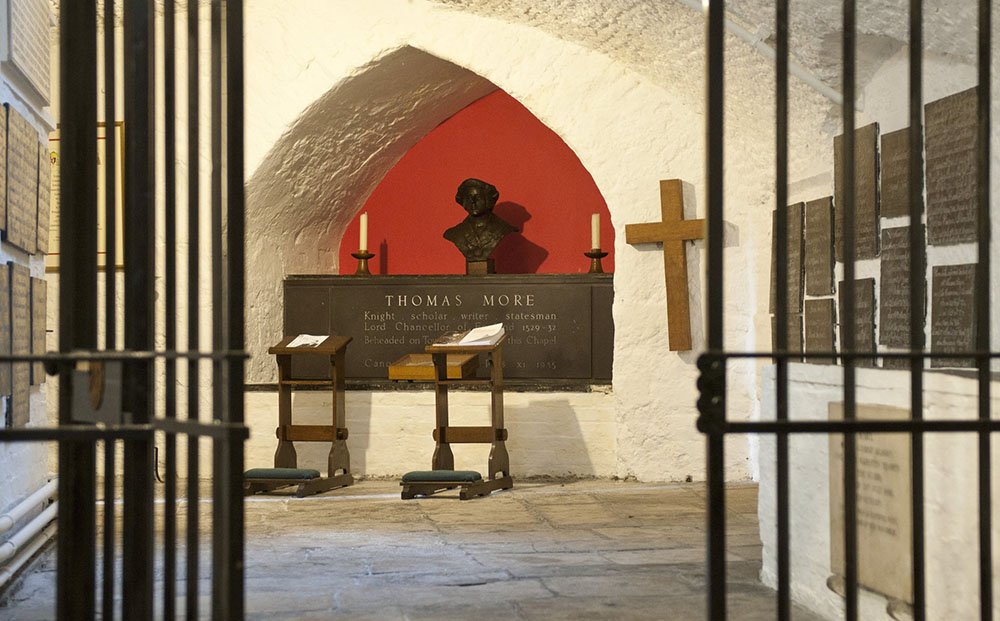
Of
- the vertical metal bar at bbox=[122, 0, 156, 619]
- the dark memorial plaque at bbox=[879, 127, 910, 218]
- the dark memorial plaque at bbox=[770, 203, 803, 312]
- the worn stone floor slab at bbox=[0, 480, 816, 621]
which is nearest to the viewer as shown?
the vertical metal bar at bbox=[122, 0, 156, 619]

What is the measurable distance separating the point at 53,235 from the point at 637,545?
407 centimetres

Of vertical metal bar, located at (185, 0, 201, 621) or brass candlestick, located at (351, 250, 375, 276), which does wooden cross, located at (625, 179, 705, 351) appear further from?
vertical metal bar, located at (185, 0, 201, 621)

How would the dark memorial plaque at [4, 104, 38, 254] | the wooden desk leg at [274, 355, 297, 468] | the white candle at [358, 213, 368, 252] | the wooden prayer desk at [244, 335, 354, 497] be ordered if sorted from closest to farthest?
the dark memorial plaque at [4, 104, 38, 254]
the wooden prayer desk at [244, 335, 354, 497]
the wooden desk leg at [274, 355, 297, 468]
the white candle at [358, 213, 368, 252]

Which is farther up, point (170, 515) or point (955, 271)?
point (955, 271)

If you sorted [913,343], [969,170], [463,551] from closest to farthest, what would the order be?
[913,343] → [969,170] → [463,551]

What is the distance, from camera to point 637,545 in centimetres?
414

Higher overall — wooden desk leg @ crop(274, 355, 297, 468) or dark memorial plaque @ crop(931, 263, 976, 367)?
dark memorial plaque @ crop(931, 263, 976, 367)

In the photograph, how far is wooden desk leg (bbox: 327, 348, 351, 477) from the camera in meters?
5.83

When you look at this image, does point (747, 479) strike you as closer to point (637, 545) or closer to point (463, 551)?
point (637, 545)

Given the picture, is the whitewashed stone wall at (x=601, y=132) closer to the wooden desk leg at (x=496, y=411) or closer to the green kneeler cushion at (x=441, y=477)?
the wooden desk leg at (x=496, y=411)

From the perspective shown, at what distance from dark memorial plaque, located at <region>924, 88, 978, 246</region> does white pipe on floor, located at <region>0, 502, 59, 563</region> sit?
3038 millimetres

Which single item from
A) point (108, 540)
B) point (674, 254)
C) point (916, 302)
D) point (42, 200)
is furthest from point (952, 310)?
point (42, 200)

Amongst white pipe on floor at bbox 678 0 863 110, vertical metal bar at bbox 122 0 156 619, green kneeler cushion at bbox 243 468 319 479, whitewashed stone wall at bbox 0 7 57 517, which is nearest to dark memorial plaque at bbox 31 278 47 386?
whitewashed stone wall at bbox 0 7 57 517

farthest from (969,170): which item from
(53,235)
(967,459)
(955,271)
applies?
(53,235)
